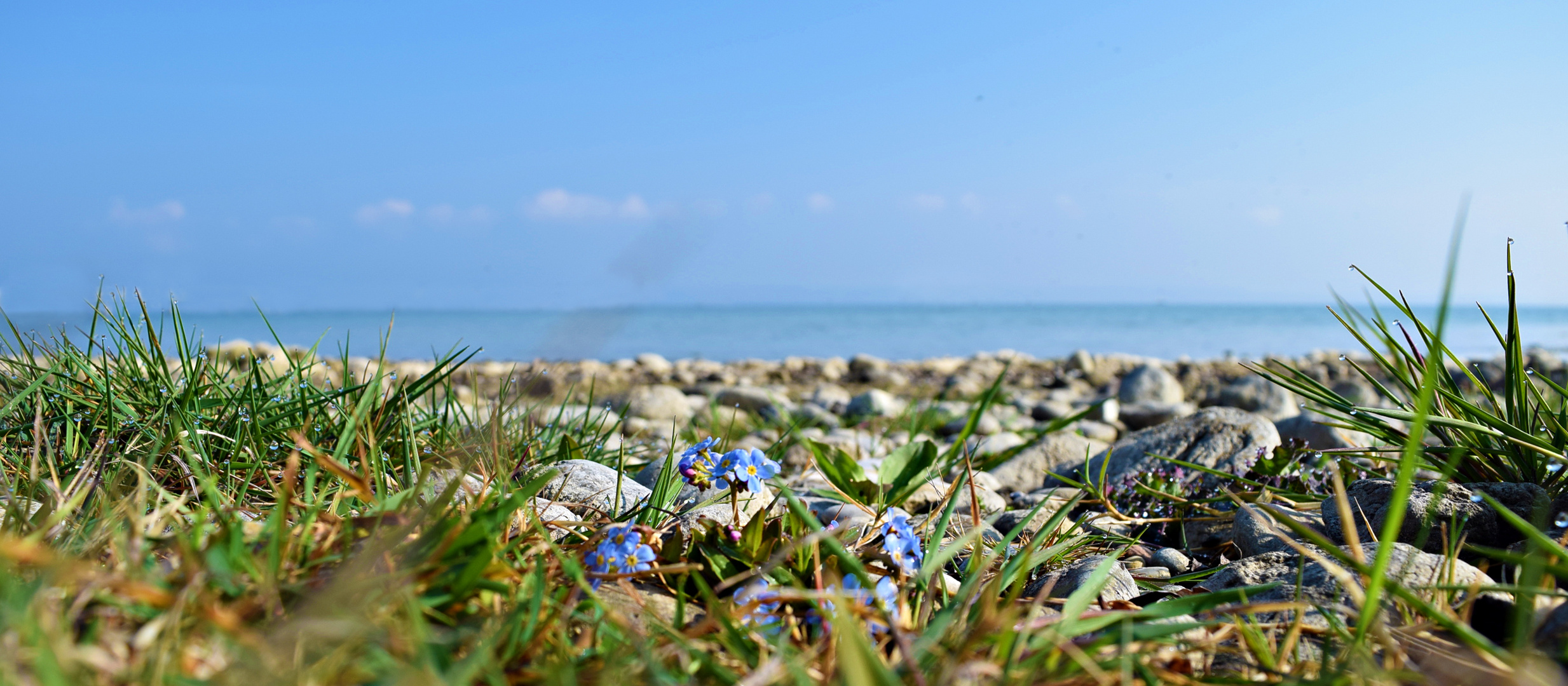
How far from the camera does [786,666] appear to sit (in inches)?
41.5

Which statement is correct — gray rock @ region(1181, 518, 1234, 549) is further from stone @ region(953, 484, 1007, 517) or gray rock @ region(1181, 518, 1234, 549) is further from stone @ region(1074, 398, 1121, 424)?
stone @ region(1074, 398, 1121, 424)

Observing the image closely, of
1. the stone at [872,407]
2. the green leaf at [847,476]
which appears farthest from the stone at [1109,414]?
the green leaf at [847,476]

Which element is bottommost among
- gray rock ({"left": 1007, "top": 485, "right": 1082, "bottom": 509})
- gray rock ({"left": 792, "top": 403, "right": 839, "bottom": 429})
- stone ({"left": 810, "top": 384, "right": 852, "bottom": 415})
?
stone ({"left": 810, "top": 384, "right": 852, "bottom": 415})

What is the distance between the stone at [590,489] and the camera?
1997mm

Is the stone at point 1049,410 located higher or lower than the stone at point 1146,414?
lower

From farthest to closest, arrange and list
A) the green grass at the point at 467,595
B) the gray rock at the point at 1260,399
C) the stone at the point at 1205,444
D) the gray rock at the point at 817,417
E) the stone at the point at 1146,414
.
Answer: the gray rock at the point at 1260,399, the gray rock at the point at 817,417, the stone at the point at 1146,414, the stone at the point at 1205,444, the green grass at the point at 467,595

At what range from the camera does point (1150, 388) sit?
26.9 ft

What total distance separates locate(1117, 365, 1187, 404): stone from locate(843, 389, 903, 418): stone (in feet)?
8.78

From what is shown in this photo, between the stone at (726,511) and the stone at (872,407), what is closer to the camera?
the stone at (726,511)

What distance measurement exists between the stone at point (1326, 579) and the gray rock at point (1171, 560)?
11.0 inches

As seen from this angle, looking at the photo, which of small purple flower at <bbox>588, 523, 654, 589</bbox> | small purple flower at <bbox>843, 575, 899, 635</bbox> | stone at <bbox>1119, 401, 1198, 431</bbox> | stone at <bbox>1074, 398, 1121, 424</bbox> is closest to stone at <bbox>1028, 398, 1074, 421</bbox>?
stone at <bbox>1074, 398, 1121, 424</bbox>

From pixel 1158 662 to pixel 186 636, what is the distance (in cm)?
127

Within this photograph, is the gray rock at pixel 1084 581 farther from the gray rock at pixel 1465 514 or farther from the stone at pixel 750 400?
the stone at pixel 750 400

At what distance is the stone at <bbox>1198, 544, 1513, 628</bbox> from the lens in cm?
145
